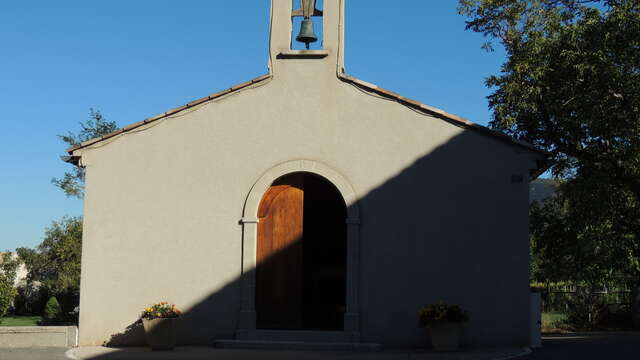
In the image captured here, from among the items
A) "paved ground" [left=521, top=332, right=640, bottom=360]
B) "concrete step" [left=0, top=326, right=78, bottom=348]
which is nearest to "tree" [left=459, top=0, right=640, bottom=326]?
"paved ground" [left=521, top=332, right=640, bottom=360]

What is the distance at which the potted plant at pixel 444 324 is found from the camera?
555 inches

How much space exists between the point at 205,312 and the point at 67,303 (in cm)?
1316

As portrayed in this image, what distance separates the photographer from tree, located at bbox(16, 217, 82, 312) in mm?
30719

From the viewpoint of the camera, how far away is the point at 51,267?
106 ft

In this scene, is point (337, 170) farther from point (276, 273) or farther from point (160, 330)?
point (160, 330)

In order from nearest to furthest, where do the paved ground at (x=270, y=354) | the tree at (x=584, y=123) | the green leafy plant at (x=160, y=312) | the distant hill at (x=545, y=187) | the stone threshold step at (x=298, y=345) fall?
the paved ground at (x=270, y=354) < the stone threshold step at (x=298, y=345) < the green leafy plant at (x=160, y=312) < the tree at (x=584, y=123) < the distant hill at (x=545, y=187)

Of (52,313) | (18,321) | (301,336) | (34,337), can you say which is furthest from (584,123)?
(18,321)

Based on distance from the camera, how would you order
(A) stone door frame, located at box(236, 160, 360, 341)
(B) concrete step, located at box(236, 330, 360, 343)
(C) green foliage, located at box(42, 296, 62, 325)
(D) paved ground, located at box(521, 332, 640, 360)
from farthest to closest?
(C) green foliage, located at box(42, 296, 62, 325) → (A) stone door frame, located at box(236, 160, 360, 341) → (B) concrete step, located at box(236, 330, 360, 343) → (D) paved ground, located at box(521, 332, 640, 360)

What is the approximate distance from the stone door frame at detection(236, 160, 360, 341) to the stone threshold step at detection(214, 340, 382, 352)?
238 millimetres

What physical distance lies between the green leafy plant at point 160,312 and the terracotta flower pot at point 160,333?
0.49ft

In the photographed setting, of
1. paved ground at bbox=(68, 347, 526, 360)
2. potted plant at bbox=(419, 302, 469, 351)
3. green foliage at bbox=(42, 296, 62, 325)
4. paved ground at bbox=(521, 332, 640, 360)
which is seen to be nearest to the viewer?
paved ground at bbox=(68, 347, 526, 360)

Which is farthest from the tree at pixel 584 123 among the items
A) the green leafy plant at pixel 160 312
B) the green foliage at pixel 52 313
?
the green foliage at pixel 52 313

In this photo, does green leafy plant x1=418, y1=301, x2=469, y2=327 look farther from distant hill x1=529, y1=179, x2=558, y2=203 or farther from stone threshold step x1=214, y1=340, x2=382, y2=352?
distant hill x1=529, y1=179, x2=558, y2=203

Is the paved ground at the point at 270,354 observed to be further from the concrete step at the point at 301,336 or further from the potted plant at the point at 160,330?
the concrete step at the point at 301,336
